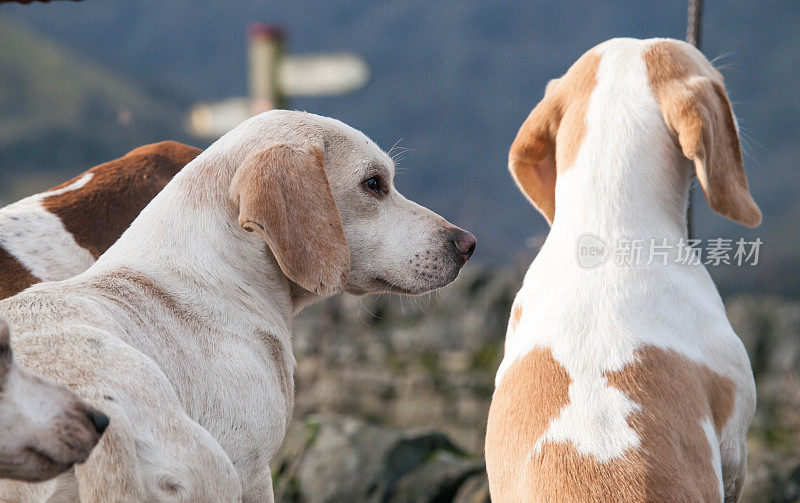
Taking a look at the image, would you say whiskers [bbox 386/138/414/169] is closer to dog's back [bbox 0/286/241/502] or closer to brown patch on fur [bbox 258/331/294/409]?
brown patch on fur [bbox 258/331/294/409]

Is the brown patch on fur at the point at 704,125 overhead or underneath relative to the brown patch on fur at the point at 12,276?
overhead

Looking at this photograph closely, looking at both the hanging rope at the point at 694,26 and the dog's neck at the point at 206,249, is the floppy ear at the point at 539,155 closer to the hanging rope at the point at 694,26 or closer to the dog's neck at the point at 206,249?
the hanging rope at the point at 694,26

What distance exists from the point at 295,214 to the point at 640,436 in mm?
1059

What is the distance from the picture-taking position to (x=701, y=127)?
8.34 feet

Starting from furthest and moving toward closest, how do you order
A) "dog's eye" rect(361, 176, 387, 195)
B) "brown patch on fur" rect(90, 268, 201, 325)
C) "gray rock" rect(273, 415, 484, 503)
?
"gray rock" rect(273, 415, 484, 503) → "dog's eye" rect(361, 176, 387, 195) → "brown patch on fur" rect(90, 268, 201, 325)

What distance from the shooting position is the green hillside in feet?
45.3

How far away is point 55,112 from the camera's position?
49.1 ft

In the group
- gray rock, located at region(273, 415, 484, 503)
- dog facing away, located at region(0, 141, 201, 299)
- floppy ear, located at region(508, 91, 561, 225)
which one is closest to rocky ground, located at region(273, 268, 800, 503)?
gray rock, located at region(273, 415, 484, 503)

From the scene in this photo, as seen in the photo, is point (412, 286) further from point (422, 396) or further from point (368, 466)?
point (422, 396)

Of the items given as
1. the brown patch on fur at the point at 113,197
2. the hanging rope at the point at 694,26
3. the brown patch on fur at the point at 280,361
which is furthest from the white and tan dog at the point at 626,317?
the brown patch on fur at the point at 113,197

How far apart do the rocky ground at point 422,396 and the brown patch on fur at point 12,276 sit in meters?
1.30

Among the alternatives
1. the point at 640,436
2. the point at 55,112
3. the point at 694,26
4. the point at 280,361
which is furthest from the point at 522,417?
the point at 55,112

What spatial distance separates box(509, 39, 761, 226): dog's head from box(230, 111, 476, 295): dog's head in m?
0.48

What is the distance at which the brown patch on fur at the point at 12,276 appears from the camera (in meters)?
2.72
